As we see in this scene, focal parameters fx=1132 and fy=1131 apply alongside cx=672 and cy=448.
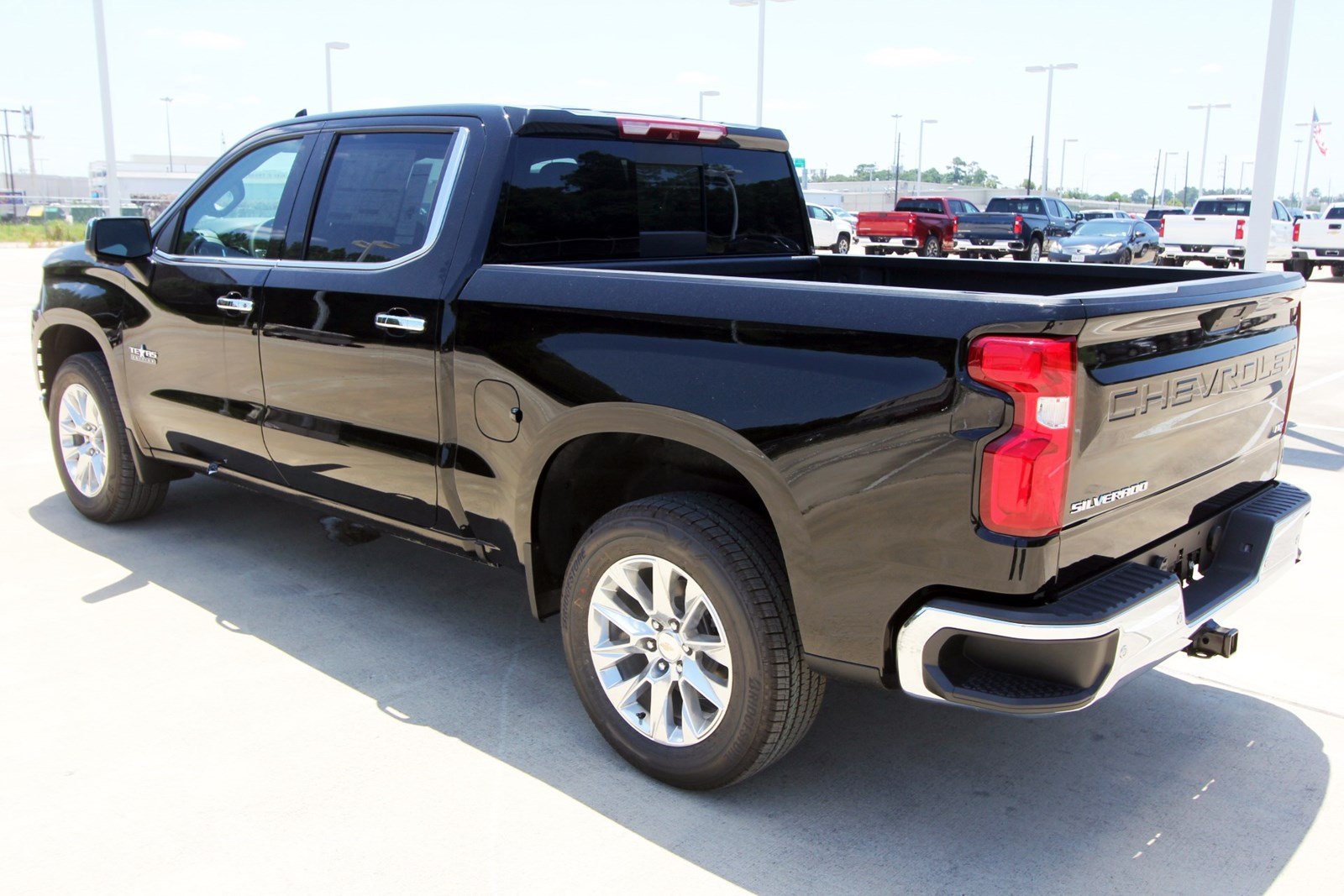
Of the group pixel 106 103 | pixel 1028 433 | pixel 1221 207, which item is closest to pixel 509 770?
pixel 1028 433

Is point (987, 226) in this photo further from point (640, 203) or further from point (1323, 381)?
point (640, 203)

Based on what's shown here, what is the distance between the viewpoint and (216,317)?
14.7 ft

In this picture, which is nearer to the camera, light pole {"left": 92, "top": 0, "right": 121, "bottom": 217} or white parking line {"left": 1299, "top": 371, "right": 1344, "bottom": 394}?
white parking line {"left": 1299, "top": 371, "right": 1344, "bottom": 394}

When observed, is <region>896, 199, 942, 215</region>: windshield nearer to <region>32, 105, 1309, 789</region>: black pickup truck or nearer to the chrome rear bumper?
<region>32, 105, 1309, 789</region>: black pickup truck

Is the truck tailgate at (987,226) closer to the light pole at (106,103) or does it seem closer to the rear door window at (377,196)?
the light pole at (106,103)

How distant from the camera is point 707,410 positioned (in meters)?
2.96

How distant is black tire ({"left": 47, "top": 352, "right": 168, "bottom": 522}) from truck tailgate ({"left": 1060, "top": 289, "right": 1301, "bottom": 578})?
4.38 metres

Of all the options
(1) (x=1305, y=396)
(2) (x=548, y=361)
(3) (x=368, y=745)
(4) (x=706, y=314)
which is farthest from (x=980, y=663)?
(1) (x=1305, y=396)

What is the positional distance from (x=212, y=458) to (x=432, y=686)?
163cm

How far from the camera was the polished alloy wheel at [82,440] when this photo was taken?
5.44 m

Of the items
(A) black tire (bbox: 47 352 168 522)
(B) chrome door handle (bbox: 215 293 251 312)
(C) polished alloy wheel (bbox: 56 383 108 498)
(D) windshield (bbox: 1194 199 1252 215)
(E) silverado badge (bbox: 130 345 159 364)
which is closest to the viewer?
(B) chrome door handle (bbox: 215 293 251 312)

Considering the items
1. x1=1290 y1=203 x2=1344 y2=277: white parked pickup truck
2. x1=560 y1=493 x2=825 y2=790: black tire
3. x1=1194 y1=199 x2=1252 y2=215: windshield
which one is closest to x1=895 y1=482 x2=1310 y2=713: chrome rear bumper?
x1=560 y1=493 x2=825 y2=790: black tire

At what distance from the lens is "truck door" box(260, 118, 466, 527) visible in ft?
12.2

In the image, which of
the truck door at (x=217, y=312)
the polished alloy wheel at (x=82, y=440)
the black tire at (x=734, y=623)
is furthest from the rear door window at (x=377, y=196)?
the polished alloy wheel at (x=82, y=440)
